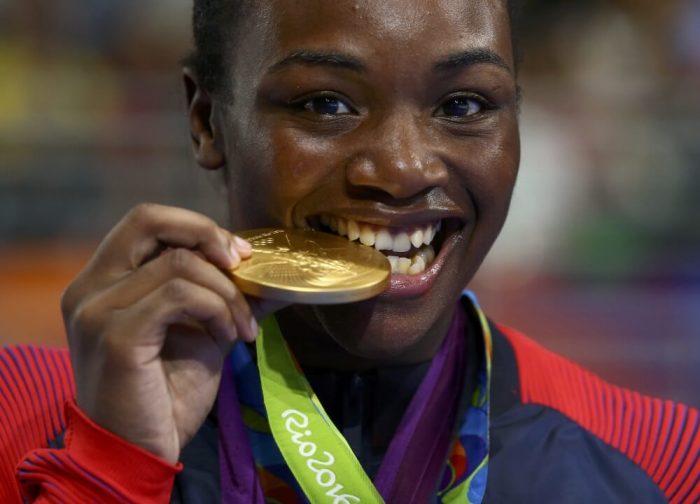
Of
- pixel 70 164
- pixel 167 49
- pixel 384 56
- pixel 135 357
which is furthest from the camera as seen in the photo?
pixel 167 49

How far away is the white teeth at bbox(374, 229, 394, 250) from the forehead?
0.25m

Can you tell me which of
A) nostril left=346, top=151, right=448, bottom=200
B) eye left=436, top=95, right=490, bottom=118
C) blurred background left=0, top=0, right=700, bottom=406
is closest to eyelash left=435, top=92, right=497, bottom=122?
eye left=436, top=95, right=490, bottom=118

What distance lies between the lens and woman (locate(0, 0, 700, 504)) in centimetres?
142

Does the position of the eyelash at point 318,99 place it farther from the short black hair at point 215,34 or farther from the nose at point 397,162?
the short black hair at point 215,34

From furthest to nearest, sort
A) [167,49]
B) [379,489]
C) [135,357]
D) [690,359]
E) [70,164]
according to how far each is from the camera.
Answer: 1. [167,49]
2. [70,164]
3. [690,359]
4. [379,489]
5. [135,357]

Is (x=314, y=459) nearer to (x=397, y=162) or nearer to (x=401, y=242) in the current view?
(x=401, y=242)

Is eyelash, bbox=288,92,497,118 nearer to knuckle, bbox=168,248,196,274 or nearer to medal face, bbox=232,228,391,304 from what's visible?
medal face, bbox=232,228,391,304

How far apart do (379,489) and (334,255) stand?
0.41 metres

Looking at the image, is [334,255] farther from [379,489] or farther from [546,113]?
[546,113]

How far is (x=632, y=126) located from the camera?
484 centimetres

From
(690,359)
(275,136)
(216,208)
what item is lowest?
(690,359)

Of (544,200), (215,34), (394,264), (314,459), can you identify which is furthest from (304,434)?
(544,200)

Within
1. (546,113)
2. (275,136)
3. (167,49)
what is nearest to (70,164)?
(167,49)

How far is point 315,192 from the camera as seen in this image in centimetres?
158
